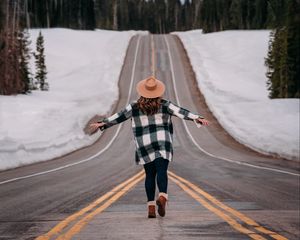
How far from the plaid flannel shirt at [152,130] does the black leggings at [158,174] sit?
0.09m

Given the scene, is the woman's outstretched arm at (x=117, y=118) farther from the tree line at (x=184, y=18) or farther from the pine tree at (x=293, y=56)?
the pine tree at (x=293, y=56)

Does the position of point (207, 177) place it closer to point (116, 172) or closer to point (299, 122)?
point (116, 172)

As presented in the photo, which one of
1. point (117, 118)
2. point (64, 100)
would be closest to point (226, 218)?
point (117, 118)

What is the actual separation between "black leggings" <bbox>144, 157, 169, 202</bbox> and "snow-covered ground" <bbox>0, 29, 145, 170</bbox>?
12.2m

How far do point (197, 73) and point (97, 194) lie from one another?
54517mm

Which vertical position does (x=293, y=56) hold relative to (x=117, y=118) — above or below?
above

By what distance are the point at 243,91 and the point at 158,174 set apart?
51.0m

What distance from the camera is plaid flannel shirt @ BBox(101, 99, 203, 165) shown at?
7578 millimetres

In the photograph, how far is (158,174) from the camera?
761 centimetres

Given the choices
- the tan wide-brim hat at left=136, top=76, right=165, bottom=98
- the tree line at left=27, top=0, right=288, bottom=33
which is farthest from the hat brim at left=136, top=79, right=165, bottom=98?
the tree line at left=27, top=0, right=288, bottom=33

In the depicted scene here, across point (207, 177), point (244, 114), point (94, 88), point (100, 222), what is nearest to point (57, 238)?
point (100, 222)

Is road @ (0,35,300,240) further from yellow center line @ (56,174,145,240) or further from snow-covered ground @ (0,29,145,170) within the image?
snow-covered ground @ (0,29,145,170)

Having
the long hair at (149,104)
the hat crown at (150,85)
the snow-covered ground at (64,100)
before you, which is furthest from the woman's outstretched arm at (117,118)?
the snow-covered ground at (64,100)

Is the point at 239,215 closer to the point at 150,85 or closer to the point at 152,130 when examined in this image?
the point at 152,130
